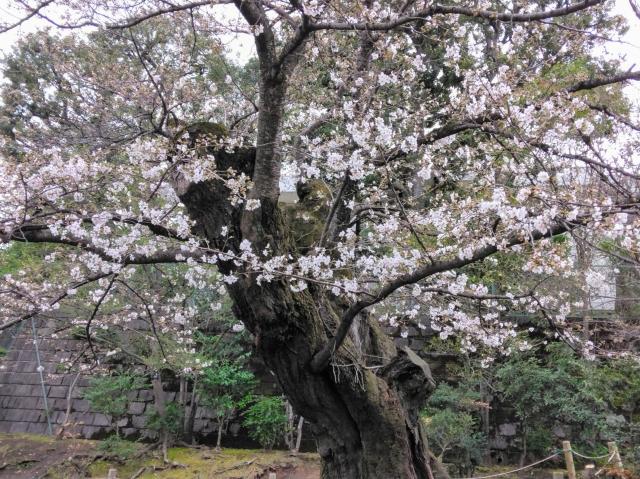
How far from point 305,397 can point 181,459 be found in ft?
16.2

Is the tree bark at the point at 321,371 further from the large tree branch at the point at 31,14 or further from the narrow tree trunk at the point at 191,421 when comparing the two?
the narrow tree trunk at the point at 191,421

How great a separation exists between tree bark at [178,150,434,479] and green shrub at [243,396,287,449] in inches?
146

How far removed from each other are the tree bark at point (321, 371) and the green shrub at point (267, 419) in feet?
12.1

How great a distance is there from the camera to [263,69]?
2457mm

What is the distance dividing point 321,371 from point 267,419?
4341 millimetres

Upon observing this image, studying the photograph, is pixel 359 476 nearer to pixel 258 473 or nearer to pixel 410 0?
pixel 410 0

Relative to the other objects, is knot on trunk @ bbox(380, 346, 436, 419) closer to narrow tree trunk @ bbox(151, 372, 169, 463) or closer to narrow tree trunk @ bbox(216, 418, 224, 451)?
narrow tree trunk @ bbox(216, 418, 224, 451)

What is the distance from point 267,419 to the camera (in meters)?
6.80

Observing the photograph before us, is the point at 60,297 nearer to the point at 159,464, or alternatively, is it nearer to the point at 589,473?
the point at 159,464

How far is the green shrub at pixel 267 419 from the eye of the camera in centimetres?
685

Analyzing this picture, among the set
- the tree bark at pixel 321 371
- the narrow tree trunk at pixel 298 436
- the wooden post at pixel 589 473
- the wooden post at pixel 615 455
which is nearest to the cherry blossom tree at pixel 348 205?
the tree bark at pixel 321 371

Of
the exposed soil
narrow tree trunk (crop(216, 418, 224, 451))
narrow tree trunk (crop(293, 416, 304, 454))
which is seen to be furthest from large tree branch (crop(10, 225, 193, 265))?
narrow tree trunk (crop(216, 418, 224, 451))

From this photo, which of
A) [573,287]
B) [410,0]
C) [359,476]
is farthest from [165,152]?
[573,287]

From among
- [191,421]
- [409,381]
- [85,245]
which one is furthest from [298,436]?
[85,245]
